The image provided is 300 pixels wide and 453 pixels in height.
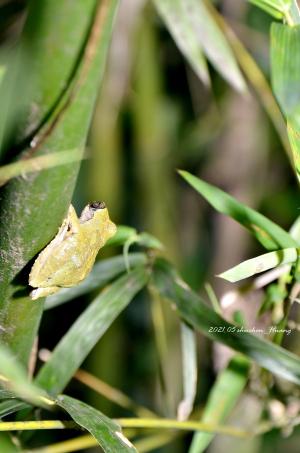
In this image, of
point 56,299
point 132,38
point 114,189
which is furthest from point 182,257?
point 56,299

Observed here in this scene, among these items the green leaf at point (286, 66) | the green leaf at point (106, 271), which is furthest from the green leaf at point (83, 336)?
the green leaf at point (286, 66)

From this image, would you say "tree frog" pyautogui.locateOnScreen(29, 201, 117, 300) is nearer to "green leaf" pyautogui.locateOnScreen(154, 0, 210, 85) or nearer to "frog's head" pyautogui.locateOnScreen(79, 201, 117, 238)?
"frog's head" pyautogui.locateOnScreen(79, 201, 117, 238)

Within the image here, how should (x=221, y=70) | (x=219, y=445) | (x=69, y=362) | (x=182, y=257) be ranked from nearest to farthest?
(x=69, y=362) < (x=221, y=70) < (x=219, y=445) < (x=182, y=257)

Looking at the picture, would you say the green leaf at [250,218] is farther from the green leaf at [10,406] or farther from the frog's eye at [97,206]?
the green leaf at [10,406]

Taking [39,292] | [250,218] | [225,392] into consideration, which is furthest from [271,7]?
[225,392]

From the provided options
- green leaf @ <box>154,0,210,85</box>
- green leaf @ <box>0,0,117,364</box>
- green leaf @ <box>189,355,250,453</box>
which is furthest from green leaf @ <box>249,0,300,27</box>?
green leaf @ <box>189,355,250,453</box>

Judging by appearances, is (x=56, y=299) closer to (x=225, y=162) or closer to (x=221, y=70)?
(x=221, y=70)

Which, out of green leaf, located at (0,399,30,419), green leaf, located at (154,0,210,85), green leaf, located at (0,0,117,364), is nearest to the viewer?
green leaf, located at (0,0,117,364)
